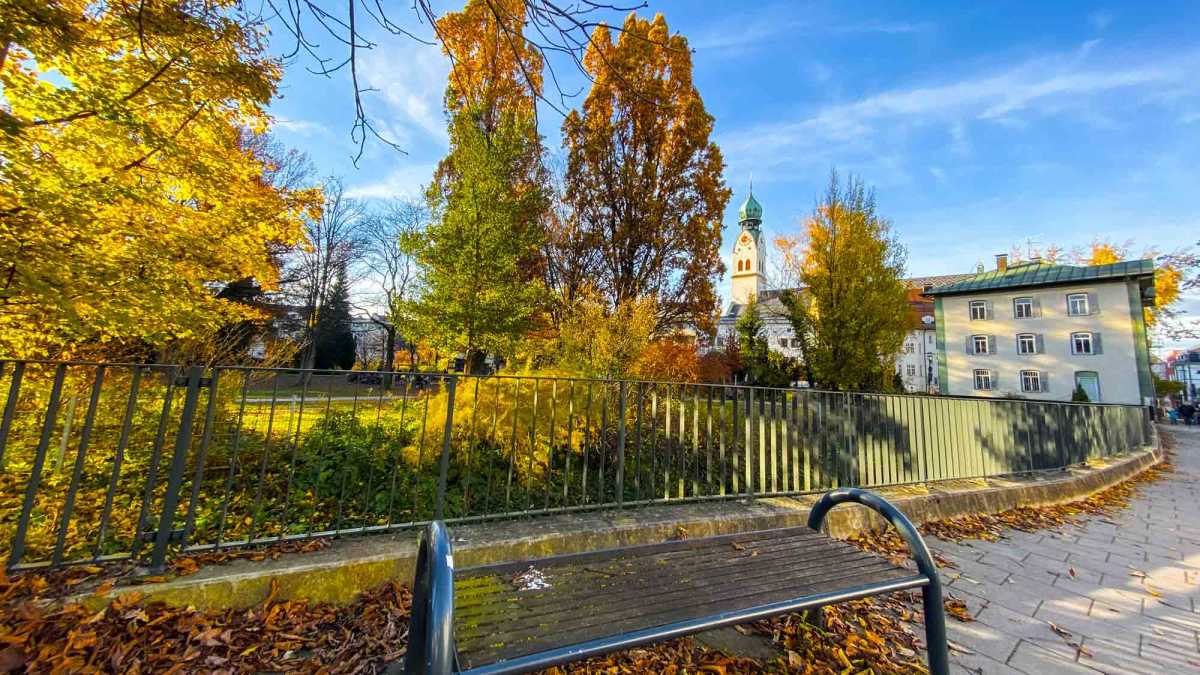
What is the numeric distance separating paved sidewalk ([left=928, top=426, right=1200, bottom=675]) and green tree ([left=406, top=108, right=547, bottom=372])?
10032 mm

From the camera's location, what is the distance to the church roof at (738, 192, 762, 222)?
53844 mm

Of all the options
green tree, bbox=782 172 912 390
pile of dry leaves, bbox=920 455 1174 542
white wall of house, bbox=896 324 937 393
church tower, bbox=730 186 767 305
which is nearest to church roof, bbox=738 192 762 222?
church tower, bbox=730 186 767 305

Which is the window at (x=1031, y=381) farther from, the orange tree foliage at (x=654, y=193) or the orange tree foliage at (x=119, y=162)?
the orange tree foliage at (x=119, y=162)

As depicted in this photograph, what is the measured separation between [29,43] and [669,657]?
5.41 metres

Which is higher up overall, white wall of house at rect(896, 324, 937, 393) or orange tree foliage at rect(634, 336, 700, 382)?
white wall of house at rect(896, 324, 937, 393)

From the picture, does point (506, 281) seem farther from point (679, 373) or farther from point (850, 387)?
point (850, 387)

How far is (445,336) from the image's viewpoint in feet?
39.1

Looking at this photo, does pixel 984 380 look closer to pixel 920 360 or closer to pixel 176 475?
pixel 920 360

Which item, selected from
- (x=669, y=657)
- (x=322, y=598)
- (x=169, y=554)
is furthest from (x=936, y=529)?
(x=169, y=554)

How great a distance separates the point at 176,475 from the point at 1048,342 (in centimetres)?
3418

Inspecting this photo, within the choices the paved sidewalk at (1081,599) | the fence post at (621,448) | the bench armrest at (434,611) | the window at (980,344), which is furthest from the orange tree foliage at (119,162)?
the window at (980,344)

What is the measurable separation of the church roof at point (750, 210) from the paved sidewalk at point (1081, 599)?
5391 centimetres

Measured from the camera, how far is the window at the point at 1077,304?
2278cm

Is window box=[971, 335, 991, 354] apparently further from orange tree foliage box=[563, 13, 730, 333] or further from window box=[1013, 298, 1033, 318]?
orange tree foliage box=[563, 13, 730, 333]
